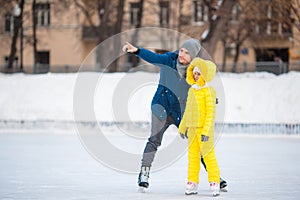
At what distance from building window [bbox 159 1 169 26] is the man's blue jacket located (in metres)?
35.5

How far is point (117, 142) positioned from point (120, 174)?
17.6ft

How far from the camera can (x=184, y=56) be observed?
7.76 meters

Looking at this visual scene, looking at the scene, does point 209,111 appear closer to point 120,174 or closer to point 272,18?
point 120,174

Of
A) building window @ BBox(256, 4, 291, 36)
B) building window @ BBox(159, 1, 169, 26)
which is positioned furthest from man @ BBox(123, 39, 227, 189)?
building window @ BBox(159, 1, 169, 26)

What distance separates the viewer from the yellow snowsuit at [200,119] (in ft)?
24.7

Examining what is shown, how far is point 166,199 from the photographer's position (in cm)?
739

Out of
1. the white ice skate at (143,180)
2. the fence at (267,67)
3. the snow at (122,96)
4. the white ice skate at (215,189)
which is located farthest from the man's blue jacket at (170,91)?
the fence at (267,67)

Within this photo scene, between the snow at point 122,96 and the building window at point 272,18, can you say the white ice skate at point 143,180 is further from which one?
the building window at point 272,18

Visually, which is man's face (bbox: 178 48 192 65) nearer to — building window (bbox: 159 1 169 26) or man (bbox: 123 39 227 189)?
man (bbox: 123 39 227 189)

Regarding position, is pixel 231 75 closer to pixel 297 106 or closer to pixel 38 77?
pixel 297 106

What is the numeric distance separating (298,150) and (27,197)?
25.1 feet

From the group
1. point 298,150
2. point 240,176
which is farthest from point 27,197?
point 298,150

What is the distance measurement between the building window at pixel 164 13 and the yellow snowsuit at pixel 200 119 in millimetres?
35937

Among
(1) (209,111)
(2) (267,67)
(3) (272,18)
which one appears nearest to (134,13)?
(3) (272,18)
